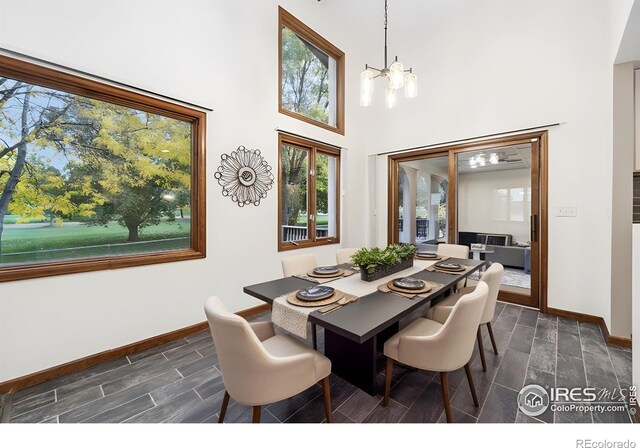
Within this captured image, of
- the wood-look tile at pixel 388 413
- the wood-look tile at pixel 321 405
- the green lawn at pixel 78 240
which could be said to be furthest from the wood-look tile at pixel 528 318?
the green lawn at pixel 78 240

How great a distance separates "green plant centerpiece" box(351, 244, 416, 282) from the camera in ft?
6.67

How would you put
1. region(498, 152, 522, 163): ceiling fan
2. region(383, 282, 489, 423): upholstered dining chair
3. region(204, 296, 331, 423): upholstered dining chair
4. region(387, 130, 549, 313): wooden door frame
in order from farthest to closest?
region(498, 152, 522, 163): ceiling fan < region(387, 130, 549, 313): wooden door frame < region(383, 282, 489, 423): upholstered dining chair < region(204, 296, 331, 423): upholstered dining chair

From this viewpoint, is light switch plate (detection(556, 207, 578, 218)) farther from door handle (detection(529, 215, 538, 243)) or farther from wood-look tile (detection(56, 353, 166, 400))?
wood-look tile (detection(56, 353, 166, 400))

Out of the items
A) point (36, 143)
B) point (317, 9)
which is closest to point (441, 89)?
point (317, 9)

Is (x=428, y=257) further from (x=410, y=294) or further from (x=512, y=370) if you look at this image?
(x=410, y=294)

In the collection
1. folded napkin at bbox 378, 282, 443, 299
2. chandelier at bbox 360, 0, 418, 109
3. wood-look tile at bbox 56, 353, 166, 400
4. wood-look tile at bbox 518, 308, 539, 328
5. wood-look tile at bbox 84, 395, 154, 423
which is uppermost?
chandelier at bbox 360, 0, 418, 109

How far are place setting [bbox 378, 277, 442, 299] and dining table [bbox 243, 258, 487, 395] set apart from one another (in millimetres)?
19

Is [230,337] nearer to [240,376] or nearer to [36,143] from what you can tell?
[240,376]

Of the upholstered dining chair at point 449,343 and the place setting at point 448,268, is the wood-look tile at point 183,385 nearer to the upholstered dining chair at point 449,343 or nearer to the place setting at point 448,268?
the upholstered dining chair at point 449,343

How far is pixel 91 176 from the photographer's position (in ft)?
7.24

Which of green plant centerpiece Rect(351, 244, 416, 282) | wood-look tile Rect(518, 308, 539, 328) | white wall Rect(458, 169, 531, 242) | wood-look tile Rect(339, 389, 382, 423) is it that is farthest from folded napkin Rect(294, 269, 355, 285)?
white wall Rect(458, 169, 531, 242)

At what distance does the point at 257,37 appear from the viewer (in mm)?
3188

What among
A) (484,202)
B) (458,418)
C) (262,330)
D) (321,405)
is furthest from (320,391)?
(484,202)

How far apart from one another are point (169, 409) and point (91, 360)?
102 centimetres
